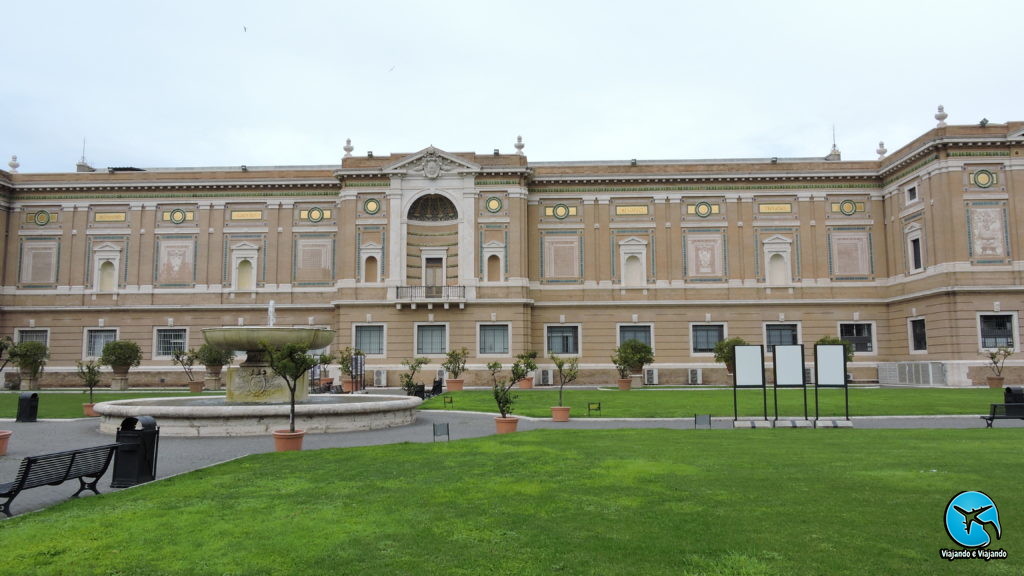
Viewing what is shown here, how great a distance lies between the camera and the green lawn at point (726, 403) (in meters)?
21.9

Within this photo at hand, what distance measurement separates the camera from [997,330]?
34.7 m

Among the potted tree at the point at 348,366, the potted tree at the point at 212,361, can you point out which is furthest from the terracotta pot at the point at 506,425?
the potted tree at the point at 212,361

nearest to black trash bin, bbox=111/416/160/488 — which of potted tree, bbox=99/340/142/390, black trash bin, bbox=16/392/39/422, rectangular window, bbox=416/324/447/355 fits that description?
black trash bin, bbox=16/392/39/422

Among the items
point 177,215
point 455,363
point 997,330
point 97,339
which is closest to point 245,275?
point 177,215

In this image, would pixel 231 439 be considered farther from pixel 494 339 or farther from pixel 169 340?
pixel 169 340

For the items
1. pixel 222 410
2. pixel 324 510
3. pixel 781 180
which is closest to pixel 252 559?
pixel 324 510

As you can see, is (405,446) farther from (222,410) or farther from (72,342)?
(72,342)

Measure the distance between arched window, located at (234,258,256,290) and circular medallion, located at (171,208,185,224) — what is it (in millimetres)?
4278

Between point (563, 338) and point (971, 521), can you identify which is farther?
point (563, 338)

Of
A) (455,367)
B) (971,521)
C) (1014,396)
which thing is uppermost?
(455,367)

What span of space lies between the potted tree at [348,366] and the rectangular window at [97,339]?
14.5m

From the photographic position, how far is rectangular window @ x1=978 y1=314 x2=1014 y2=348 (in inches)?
1358

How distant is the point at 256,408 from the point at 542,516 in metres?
11.7

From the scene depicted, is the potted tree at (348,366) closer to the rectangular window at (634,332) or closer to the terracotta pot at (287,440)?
the rectangular window at (634,332)
